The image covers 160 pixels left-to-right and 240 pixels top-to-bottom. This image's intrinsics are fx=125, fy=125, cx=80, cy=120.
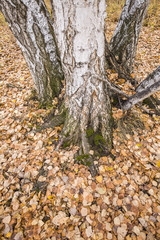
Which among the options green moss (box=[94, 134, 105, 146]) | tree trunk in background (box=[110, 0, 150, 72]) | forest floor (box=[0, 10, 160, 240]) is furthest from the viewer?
tree trunk in background (box=[110, 0, 150, 72])

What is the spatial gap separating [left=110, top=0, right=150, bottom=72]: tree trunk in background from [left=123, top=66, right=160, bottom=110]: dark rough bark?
96 cm

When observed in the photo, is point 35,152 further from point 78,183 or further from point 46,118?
point 78,183

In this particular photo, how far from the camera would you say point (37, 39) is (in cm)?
179

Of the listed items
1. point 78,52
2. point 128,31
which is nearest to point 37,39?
point 78,52

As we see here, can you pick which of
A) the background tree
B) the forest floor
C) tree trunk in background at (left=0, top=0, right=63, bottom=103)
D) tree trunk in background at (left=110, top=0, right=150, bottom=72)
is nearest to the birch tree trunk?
the background tree

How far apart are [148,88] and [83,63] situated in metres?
0.98

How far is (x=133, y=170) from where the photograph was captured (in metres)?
1.89

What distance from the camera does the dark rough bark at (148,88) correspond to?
1.66 meters

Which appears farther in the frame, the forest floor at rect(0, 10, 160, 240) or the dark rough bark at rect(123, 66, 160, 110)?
the dark rough bark at rect(123, 66, 160, 110)

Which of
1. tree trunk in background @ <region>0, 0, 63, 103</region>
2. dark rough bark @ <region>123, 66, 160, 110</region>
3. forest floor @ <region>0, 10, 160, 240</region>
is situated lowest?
forest floor @ <region>0, 10, 160, 240</region>

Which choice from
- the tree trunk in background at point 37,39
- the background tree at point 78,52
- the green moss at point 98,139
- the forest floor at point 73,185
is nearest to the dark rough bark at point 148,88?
the background tree at point 78,52

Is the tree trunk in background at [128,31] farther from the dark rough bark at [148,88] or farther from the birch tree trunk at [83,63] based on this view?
the birch tree trunk at [83,63]

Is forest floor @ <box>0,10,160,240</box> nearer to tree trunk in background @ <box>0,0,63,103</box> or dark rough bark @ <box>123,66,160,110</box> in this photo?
dark rough bark @ <box>123,66,160,110</box>

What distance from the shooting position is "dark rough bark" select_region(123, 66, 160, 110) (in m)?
1.66
